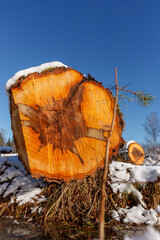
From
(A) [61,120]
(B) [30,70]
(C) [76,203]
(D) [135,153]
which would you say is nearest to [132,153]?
(D) [135,153]

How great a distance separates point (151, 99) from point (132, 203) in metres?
1.41

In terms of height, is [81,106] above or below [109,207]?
above

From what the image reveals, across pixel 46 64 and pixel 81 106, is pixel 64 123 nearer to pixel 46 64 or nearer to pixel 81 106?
pixel 81 106

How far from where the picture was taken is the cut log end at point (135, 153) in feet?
16.0

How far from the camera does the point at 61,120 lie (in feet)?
6.33

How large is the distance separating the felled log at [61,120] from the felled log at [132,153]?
124 inches

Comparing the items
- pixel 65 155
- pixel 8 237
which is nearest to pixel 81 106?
pixel 65 155

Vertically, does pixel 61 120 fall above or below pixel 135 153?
above

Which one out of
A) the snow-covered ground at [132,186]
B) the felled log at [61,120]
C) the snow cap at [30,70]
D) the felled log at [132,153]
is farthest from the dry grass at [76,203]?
the felled log at [132,153]

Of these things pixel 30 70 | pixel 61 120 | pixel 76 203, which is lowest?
pixel 76 203

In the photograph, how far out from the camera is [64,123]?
1.94 metres

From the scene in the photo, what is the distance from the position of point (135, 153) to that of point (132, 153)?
155 mm

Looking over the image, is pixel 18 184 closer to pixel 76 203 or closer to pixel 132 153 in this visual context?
pixel 76 203

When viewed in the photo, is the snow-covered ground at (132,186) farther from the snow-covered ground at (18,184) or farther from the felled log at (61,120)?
the snow-covered ground at (18,184)
